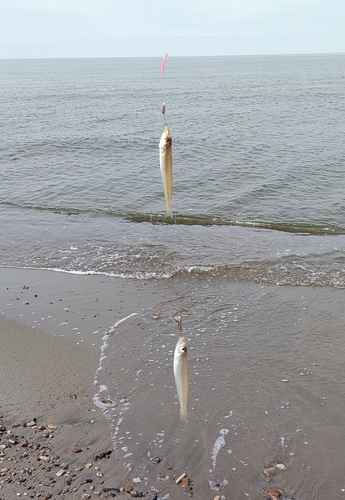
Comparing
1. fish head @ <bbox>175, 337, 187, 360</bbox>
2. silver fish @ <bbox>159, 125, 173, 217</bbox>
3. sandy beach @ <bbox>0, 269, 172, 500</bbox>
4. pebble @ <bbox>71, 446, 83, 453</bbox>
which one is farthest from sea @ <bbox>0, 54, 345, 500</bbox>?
silver fish @ <bbox>159, 125, 173, 217</bbox>

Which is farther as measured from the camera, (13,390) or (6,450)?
(13,390)

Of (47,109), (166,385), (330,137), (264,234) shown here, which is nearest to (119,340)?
(166,385)

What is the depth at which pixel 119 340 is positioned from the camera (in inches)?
365

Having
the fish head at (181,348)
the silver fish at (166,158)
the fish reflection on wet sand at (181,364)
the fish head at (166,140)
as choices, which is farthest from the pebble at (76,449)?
the fish head at (166,140)

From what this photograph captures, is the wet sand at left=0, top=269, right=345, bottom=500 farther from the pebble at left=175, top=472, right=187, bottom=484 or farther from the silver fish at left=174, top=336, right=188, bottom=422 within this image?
Result: the silver fish at left=174, top=336, right=188, bottom=422

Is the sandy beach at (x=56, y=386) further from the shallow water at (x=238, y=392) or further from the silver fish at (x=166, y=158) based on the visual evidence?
the silver fish at (x=166, y=158)

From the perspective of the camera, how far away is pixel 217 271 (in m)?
12.6

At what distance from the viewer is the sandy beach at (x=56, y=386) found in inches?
237

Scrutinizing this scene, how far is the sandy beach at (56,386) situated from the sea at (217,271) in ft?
1.11

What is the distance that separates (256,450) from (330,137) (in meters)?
27.1

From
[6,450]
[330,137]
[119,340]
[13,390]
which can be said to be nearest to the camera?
[6,450]

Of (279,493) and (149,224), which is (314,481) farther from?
(149,224)

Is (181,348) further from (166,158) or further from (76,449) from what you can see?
(76,449)

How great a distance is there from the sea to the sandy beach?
0.34 m
